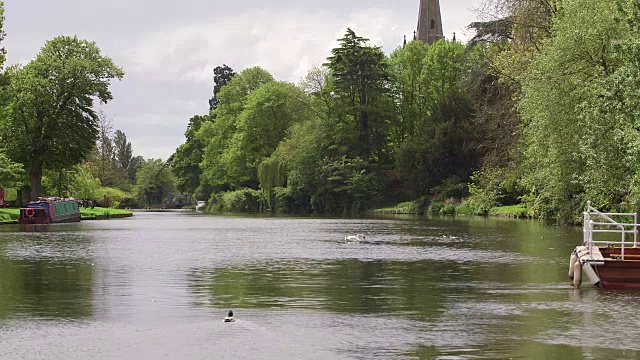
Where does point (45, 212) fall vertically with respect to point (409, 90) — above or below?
below

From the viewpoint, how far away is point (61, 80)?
86.2 metres

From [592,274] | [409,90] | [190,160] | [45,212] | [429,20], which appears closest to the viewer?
[592,274]

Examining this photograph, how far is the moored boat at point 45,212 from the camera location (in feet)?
234

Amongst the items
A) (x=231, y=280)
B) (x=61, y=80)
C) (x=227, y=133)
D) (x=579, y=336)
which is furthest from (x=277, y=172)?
(x=579, y=336)

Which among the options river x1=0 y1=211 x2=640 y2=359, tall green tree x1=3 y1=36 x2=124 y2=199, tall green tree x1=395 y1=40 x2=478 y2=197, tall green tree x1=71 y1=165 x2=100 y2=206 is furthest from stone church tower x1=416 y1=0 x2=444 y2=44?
river x1=0 y1=211 x2=640 y2=359

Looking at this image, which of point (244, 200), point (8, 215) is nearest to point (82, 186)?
point (244, 200)

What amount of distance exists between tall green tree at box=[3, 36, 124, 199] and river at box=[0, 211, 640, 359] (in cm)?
4948

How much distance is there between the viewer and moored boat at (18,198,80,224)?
234 ft

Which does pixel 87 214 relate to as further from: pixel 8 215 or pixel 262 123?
pixel 262 123

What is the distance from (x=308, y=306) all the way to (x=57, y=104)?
7155 cm

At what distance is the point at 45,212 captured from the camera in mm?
72062

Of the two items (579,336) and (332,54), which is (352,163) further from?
(579,336)

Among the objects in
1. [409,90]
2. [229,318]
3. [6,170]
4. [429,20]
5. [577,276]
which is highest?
[429,20]

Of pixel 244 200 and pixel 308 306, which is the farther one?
pixel 244 200
